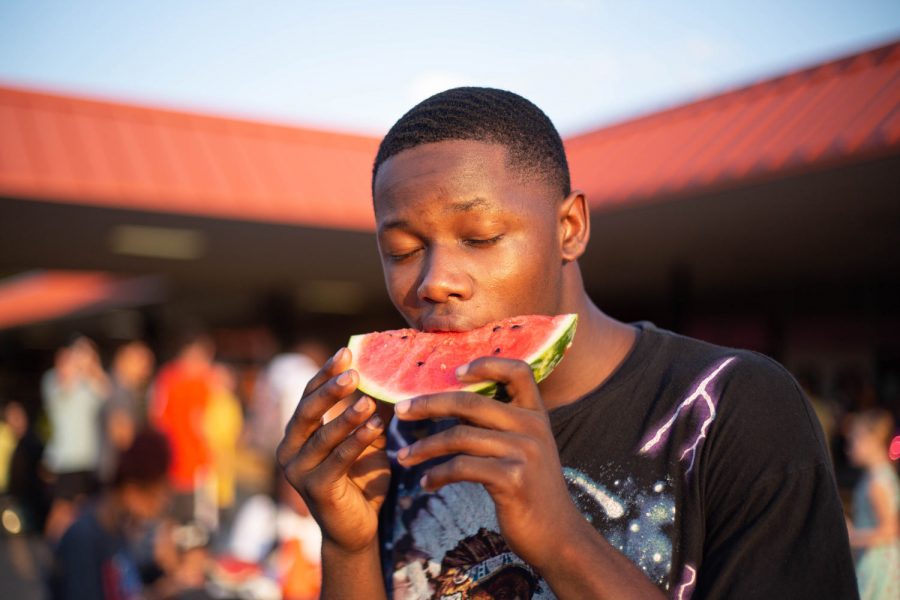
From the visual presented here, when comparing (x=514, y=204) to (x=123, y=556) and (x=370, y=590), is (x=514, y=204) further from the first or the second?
(x=123, y=556)

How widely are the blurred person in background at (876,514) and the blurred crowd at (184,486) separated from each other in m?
0.01

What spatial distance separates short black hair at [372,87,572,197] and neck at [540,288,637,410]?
319 millimetres

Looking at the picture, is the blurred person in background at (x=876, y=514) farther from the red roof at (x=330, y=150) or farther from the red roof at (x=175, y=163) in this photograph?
the red roof at (x=175, y=163)

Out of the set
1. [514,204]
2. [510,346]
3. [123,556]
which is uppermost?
[514,204]

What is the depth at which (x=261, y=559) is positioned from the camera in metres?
7.21

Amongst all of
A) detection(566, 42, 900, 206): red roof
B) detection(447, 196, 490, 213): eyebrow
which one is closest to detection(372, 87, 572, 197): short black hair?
detection(447, 196, 490, 213): eyebrow

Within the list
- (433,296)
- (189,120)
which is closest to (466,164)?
(433,296)

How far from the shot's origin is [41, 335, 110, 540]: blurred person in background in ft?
33.5

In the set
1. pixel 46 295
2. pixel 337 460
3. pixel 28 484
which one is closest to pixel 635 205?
pixel 337 460

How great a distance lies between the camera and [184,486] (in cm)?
952

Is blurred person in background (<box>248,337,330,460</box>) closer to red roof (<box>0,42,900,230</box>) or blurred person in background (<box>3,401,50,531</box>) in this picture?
red roof (<box>0,42,900,230</box>)

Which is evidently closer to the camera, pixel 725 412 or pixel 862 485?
pixel 725 412

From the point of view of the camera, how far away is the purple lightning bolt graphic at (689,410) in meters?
1.71

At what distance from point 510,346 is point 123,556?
4.20 m
